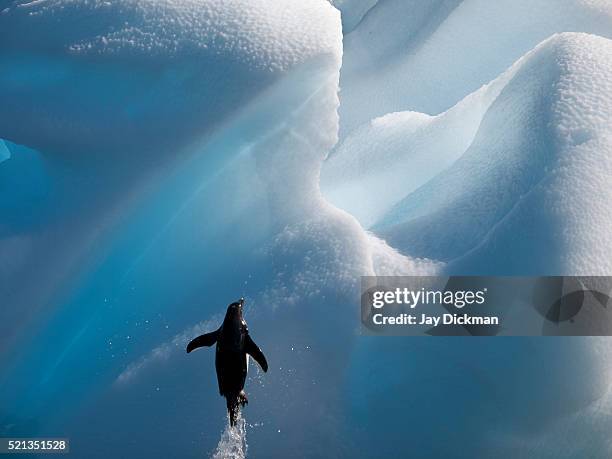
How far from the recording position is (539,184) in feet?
4.54

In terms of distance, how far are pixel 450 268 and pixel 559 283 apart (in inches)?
8.1

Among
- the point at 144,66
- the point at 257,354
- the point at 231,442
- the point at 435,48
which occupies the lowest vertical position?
the point at 231,442

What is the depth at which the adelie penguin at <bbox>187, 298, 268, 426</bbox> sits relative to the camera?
1.32 meters

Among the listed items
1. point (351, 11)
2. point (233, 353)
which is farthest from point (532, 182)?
point (351, 11)

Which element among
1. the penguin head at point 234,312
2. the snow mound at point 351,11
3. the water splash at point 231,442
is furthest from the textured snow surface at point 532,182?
the snow mound at point 351,11

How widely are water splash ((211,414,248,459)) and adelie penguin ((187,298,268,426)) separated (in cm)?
1

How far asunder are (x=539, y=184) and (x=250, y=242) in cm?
59

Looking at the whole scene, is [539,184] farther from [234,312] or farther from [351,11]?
[351,11]

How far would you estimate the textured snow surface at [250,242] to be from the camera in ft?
4.39

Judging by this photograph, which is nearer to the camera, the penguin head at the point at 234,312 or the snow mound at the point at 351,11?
the penguin head at the point at 234,312

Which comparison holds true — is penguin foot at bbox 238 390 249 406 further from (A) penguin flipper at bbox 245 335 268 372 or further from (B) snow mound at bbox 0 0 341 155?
(B) snow mound at bbox 0 0 341 155

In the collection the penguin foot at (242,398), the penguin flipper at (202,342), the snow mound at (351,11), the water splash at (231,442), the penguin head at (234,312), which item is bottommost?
the water splash at (231,442)

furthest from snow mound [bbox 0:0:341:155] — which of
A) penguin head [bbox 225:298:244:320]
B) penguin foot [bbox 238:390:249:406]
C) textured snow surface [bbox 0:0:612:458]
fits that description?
penguin foot [bbox 238:390:249:406]

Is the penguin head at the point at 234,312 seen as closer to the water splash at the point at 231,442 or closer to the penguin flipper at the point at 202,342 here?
the penguin flipper at the point at 202,342
